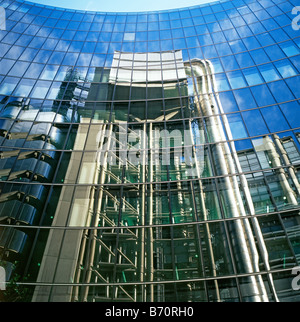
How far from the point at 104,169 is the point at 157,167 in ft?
12.5

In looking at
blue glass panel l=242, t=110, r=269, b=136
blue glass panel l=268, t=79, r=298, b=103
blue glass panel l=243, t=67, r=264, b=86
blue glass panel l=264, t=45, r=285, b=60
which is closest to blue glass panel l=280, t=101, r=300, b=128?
blue glass panel l=268, t=79, r=298, b=103

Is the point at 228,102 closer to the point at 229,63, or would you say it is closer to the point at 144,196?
the point at 229,63

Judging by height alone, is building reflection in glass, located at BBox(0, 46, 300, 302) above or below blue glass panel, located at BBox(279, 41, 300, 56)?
below

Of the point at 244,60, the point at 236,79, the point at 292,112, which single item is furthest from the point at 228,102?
the point at 244,60

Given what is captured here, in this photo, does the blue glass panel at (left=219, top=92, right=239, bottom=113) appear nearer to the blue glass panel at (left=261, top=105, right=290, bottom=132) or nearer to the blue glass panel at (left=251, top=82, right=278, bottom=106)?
the blue glass panel at (left=251, top=82, right=278, bottom=106)

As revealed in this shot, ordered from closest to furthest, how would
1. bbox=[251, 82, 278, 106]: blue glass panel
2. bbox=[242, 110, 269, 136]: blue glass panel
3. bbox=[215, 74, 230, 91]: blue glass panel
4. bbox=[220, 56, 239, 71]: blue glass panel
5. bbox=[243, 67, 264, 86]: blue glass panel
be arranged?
bbox=[242, 110, 269, 136]: blue glass panel → bbox=[251, 82, 278, 106]: blue glass panel → bbox=[243, 67, 264, 86]: blue glass panel → bbox=[215, 74, 230, 91]: blue glass panel → bbox=[220, 56, 239, 71]: blue glass panel

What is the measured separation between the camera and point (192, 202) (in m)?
16.7

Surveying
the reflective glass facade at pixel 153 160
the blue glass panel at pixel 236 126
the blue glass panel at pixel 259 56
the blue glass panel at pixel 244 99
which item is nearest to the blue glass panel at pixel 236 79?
the reflective glass facade at pixel 153 160

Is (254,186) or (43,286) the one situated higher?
(254,186)

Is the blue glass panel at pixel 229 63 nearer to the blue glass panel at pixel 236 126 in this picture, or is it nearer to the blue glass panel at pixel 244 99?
the blue glass panel at pixel 244 99

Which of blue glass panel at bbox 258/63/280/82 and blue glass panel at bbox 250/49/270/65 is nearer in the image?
blue glass panel at bbox 258/63/280/82

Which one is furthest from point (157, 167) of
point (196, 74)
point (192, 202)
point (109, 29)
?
point (109, 29)

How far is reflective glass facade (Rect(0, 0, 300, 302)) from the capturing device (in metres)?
13.9

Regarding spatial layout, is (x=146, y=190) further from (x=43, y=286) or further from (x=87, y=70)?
(x=87, y=70)
